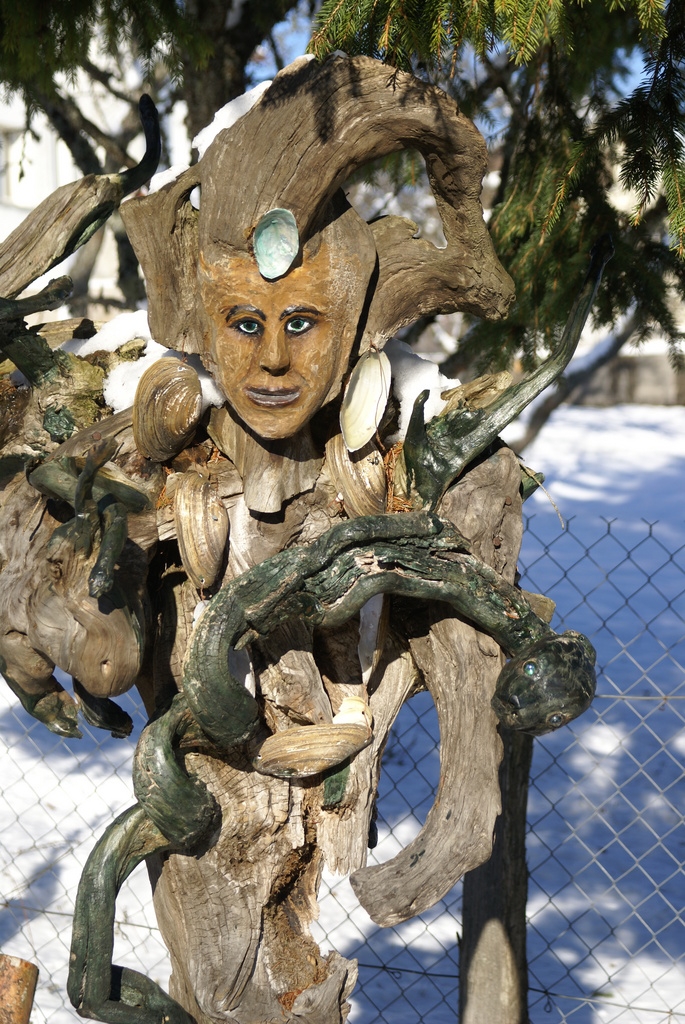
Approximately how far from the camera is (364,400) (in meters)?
1.62

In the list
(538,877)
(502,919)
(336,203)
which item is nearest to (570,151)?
(336,203)

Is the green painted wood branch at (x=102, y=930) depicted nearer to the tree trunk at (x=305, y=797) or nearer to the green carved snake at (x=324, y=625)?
the green carved snake at (x=324, y=625)

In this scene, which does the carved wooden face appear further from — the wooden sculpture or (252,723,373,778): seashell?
(252,723,373,778): seashell

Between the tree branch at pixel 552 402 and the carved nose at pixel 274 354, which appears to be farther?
the tree branch at pixel 552 402

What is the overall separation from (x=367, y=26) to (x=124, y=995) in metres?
1.54

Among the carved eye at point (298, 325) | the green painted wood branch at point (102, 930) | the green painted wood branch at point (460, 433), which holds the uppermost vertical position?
the carved eye at point (298, 325)

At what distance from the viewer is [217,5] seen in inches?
103

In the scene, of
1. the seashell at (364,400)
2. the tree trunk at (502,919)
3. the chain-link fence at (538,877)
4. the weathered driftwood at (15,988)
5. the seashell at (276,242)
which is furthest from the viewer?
the chain-link fence at (538,877)

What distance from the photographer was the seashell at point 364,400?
162cm

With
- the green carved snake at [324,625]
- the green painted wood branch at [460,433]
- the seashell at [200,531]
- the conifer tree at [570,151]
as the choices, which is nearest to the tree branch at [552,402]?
the conifer tree at [570,151]

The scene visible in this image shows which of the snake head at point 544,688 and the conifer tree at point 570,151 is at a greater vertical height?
the conifer tree at point 570,151

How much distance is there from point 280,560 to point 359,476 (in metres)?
0.18

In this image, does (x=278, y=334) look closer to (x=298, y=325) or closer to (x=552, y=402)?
(x=298, y=325)

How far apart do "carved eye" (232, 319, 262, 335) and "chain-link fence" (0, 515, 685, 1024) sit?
1331mm
